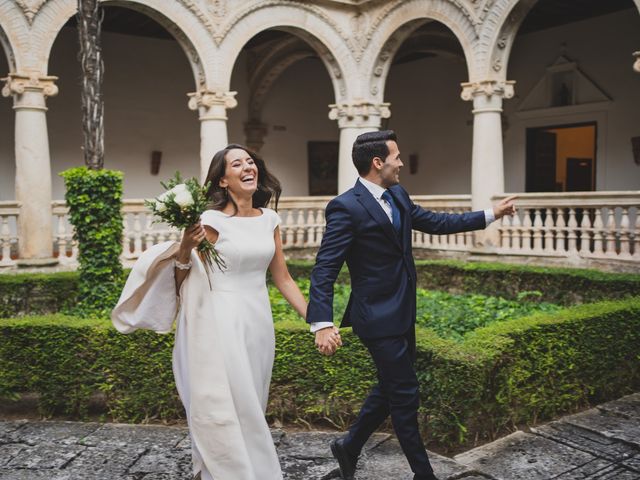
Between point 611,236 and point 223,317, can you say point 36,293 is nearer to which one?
point 223,317

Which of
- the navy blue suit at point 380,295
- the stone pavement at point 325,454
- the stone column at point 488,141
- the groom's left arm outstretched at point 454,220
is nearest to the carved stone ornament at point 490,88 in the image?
the stone column at point 488,141

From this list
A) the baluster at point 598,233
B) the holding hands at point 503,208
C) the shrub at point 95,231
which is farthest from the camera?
the baluster at point 598,233

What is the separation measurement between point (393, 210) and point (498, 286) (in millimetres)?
5518

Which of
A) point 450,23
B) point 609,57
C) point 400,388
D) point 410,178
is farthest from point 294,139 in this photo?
point 400,388

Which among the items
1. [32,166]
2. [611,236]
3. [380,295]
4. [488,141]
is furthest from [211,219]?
[488,141]

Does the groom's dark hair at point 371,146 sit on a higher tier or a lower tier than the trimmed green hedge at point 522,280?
higher

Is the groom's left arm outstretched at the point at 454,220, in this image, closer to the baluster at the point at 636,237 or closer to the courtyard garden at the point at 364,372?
the courtyard garden at the point at 364,372

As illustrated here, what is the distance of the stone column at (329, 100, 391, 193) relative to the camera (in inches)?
522

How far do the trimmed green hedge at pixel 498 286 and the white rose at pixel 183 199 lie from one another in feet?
17.9

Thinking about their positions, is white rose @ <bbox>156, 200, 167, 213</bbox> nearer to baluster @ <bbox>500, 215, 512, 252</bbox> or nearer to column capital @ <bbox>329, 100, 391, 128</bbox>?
baluster @ <bbox>500, 215, 512, 252</bbox>

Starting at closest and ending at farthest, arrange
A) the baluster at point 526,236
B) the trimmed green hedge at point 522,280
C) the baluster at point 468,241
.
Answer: the trimmed green hedge at point 522,280 < the baluster at point 526,236 < the baluster at point 468,241

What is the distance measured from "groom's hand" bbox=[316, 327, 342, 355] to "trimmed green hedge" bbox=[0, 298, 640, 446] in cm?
121

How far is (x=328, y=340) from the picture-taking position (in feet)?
10.2

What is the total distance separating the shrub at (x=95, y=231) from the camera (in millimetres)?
6832
